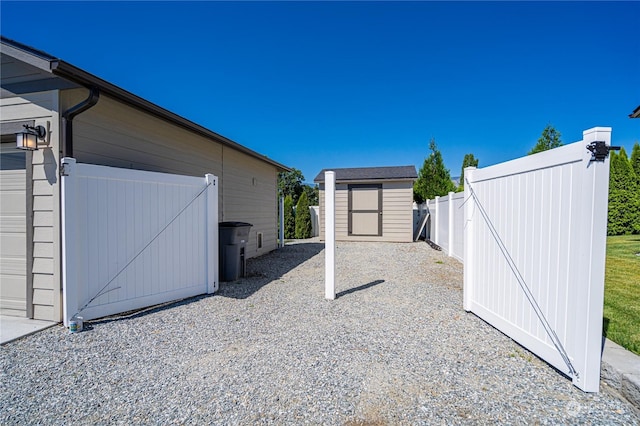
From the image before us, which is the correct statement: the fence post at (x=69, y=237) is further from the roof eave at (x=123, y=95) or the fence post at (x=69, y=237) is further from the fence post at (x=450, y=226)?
the fence post at (x=450, y=226)

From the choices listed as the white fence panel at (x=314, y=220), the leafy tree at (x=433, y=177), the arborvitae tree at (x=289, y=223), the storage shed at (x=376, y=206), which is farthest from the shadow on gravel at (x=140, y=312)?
the leafy tree at (x=433, y=177)

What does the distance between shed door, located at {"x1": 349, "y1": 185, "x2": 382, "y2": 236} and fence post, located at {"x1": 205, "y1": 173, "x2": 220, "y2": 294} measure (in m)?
8.18

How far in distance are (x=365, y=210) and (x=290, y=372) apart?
10.4m

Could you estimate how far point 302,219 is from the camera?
15.5 m

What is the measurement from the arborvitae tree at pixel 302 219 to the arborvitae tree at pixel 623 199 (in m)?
13.1

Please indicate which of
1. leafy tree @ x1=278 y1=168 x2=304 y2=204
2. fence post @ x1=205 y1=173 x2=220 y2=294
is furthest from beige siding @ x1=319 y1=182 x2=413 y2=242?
leafy tree @ x1=278 y1=168 x2=304 y2=204

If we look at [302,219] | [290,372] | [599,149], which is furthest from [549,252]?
[302,219]

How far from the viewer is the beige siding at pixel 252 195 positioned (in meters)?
7.31

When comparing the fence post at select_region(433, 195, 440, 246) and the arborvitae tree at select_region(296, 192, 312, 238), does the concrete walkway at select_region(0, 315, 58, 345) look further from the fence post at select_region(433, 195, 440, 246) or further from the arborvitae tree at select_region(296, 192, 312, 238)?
the arborvitae tree at select_region(296, 192, 312, 238)

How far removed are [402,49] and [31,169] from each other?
8.77 m

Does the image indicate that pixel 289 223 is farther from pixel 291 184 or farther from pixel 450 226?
pixel 291 184

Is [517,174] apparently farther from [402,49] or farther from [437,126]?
[437,126]

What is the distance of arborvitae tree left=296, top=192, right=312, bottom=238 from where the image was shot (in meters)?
15.4

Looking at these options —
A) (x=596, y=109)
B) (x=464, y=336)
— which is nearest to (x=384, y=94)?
(x=596, y=109)
